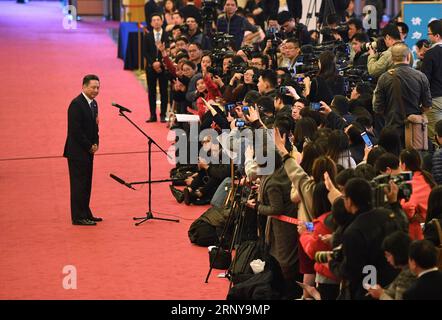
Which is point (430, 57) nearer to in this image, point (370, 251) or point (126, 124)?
point (370, 251)

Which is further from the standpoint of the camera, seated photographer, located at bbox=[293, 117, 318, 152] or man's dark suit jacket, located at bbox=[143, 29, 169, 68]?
man's dark suit jacket, located at bbox=[143, 29, 169, 68]

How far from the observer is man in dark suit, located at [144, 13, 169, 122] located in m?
17.5

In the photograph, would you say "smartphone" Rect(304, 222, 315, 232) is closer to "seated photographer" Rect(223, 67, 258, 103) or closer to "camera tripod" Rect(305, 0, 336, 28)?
"seated photographer" Rect(223, 67, 258, 103)

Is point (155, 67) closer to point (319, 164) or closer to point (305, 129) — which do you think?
point (305, 129)

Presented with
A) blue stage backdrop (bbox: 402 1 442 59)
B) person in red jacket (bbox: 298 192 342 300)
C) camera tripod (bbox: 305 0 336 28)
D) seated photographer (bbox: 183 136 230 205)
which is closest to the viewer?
person in red jacket (bbox: 298 192 342 300)

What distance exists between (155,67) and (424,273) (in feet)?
37.4

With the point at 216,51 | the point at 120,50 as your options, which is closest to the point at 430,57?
the point at 216,51

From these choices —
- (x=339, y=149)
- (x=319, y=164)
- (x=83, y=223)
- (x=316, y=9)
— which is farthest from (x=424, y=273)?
(x=316, y=9)

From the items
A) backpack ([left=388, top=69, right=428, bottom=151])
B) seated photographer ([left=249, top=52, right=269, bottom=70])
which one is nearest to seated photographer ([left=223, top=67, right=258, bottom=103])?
seated photographer ([left=249, top=52, right=269, bottom=70])

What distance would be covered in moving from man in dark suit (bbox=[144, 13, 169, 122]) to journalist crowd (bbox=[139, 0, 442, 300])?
1.48 metres

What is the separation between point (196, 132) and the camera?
12.9 metres

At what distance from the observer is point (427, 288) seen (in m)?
6.40
